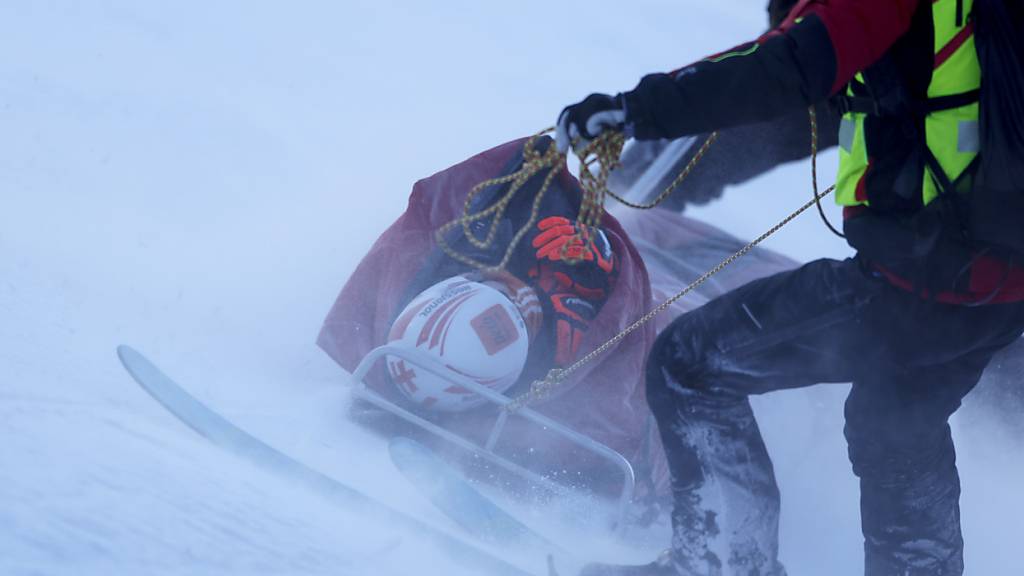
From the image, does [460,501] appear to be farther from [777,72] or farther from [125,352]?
[777,72]

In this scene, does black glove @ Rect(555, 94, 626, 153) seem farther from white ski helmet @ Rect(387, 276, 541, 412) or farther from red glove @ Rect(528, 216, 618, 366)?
red glove @ Rect(528, 216, 618, 366)

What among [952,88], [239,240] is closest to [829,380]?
[952,88]

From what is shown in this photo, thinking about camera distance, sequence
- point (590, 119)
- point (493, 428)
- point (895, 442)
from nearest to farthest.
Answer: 1. point (590, 119)
2. point (895, 442)
3. point (493, 428)

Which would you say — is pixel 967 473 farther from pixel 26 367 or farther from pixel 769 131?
pixel 26 367

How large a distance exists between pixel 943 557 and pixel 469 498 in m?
0.90

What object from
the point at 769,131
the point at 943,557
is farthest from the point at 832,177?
the point at 943,557

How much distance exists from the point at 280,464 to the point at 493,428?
56 centimetres

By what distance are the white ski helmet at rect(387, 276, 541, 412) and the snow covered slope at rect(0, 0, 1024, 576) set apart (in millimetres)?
188

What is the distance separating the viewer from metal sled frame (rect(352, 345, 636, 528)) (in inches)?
81.8

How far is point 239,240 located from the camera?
3.07 metres

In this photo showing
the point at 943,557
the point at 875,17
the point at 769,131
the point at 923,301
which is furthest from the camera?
the point at 769,131

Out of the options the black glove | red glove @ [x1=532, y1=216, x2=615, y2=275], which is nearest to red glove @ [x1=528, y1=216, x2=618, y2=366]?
red glove @ [x1=532, y1=216, x2=615, y2=275]

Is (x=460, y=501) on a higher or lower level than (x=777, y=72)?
lower

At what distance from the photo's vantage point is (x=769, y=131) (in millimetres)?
3299
